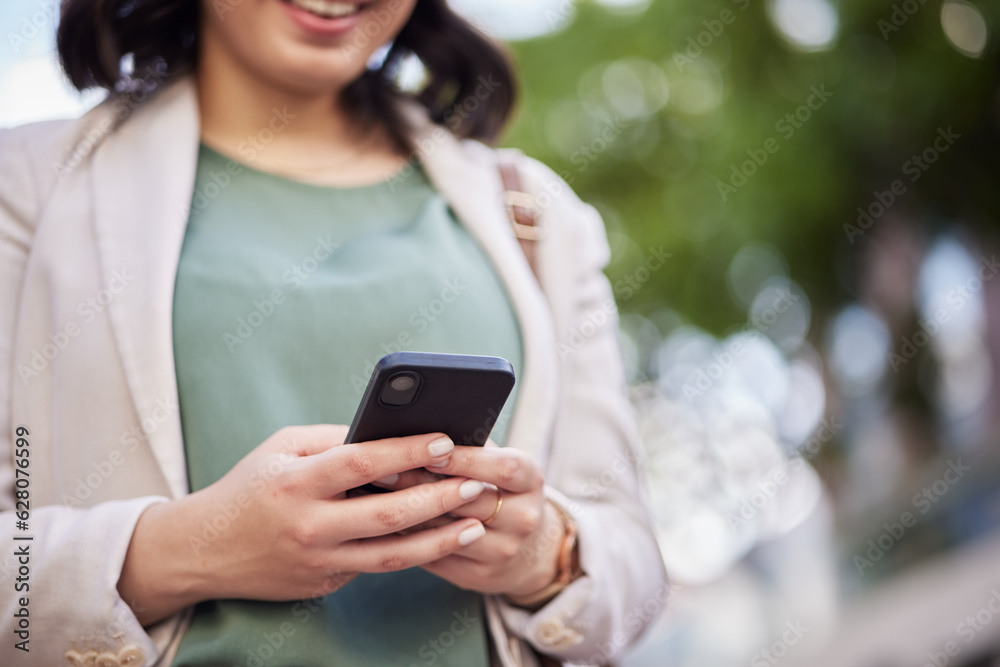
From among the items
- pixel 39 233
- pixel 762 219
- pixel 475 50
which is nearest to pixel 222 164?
pixel 39 233

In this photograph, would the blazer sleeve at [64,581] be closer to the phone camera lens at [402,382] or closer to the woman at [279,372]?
the woman at [279,372]

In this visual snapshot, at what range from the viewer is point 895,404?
828 cm

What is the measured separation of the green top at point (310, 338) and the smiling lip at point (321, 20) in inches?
11.6

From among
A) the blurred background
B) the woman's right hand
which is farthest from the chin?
the blurred background

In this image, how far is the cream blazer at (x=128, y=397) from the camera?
134cm

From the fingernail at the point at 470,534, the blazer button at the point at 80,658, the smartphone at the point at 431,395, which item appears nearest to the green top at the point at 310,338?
the blazer button at the point at 80,658

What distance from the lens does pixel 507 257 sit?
178cm

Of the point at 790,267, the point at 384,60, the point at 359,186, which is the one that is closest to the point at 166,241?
the point at 359,186

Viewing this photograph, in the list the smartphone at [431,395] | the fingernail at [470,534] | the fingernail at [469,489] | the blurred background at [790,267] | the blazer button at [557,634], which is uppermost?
the smartphone at [431,395]

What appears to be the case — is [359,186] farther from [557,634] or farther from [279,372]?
[557,634]

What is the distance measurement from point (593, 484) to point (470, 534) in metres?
0.47

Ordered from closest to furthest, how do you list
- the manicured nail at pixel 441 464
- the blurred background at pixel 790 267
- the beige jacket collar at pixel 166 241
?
the manicured nail at pixel 441 464
the beige jacket collar at pixel 166 241
the blurred background at pixel 790 267

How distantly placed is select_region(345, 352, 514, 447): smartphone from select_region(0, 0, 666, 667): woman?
3 centimetres

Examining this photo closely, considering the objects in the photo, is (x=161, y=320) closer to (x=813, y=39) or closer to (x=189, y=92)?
(x=189, y=92)
